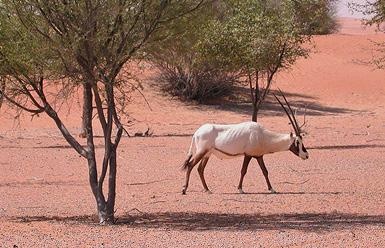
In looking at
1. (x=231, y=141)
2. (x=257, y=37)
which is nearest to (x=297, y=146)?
(x=231, y=141)

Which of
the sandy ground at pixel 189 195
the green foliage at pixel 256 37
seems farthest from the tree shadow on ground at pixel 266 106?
the green foliage at pixel 256 37

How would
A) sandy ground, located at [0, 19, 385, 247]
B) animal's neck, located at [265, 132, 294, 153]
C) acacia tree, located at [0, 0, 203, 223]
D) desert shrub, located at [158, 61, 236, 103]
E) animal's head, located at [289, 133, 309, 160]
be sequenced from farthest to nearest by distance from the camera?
1. desert shrub, located at [158, 61, 236, 103]
2. animal's head, located at [289, 133, 309, 160]
3. animal's neck, located at [265, 132, 294, 153]
4. acacia tree, located at [0, 0, 203, 223]
5. sandy ground, located at [0, 19, 385, 247]

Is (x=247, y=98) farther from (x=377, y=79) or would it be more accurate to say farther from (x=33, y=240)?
(x=33, y=240)

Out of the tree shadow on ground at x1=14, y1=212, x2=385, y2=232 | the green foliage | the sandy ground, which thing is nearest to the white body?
the sandy ground

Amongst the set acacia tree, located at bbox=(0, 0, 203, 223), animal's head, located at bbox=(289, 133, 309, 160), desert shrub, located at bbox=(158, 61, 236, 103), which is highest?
acacia tree, located at bbox=(0, 0, 203, 223)

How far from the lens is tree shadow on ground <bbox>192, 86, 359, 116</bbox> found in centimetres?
4225

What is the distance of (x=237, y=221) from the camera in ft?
43.3

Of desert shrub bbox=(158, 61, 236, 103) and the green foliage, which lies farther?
desert shrub bbox=(158, 61, 236, 103)

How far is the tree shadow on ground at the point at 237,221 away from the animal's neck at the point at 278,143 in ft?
10.5

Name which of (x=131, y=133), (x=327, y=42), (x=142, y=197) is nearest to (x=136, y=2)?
(x=142, y=197)

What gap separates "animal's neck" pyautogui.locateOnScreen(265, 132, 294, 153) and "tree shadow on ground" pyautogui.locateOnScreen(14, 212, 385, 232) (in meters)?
3.19

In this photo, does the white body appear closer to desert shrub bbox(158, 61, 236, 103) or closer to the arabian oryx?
the arabian oryx

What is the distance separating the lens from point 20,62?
12891 mm

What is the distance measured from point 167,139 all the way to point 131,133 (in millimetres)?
2570
